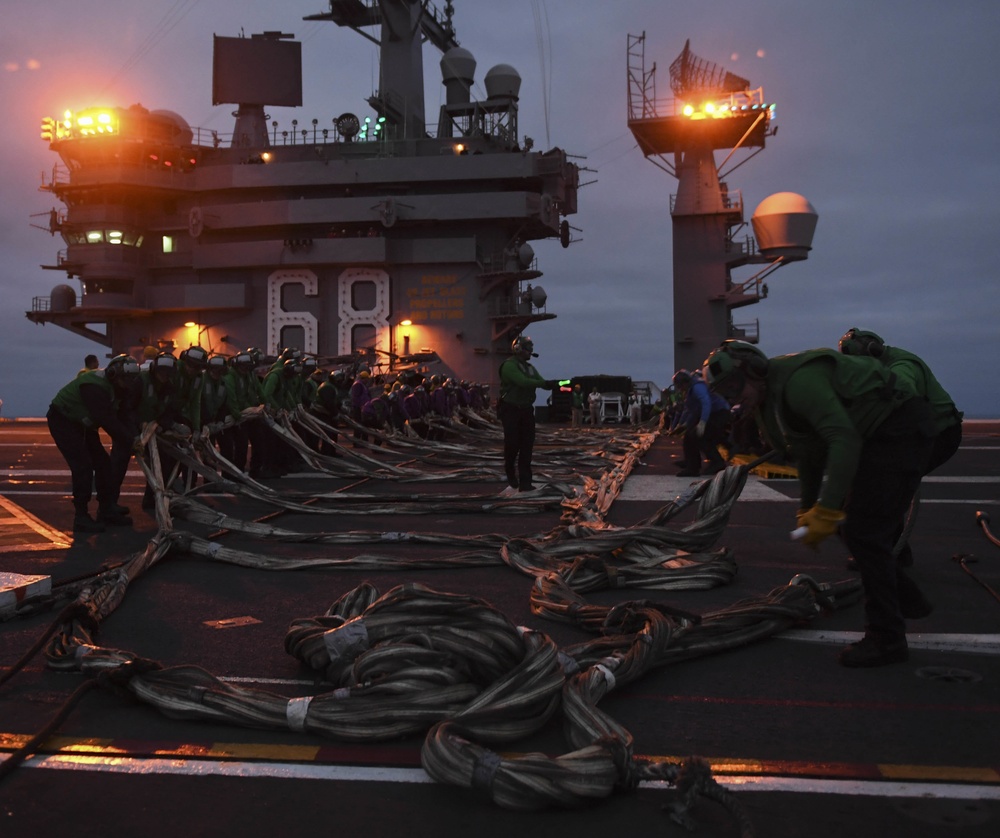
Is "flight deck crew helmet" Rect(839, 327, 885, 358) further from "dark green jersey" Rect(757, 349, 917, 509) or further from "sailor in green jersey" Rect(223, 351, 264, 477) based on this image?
"sailor in green jersey" Rect(223, 351, 264, 477)

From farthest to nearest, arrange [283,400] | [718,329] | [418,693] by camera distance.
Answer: [718,329] < [283,400] < [418,693]

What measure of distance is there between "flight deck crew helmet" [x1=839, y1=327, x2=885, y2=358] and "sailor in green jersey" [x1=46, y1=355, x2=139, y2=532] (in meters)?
7.30

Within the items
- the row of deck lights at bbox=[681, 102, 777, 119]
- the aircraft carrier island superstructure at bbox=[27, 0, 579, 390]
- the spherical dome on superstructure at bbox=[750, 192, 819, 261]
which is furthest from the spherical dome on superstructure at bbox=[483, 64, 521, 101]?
the spherical dome on superstructure at bbox=[750, 192, 819, 261]

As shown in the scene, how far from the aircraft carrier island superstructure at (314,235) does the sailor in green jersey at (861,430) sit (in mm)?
35690

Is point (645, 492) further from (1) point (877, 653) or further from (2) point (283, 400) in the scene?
(1) point (877, 653)

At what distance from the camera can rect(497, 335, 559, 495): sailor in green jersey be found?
11.8 meters

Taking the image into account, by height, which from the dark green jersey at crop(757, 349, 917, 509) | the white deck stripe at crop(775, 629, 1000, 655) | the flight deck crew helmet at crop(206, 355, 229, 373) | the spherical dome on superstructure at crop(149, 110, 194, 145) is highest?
the spherical dome on superstructure at crop(149, 110, 194, 145)

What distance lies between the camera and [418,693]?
373cm

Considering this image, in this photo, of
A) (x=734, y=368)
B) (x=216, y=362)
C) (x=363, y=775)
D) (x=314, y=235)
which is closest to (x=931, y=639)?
(x=734, y=368)

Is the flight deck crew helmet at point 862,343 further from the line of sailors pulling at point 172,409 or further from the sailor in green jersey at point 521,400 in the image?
the line of sailors pulling at point 172,409

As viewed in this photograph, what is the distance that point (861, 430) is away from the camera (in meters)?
4.54

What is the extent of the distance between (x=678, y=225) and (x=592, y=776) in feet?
149

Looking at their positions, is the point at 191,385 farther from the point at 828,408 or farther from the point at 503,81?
the point at 503,81

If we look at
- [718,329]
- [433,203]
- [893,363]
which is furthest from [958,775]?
[718,329]
